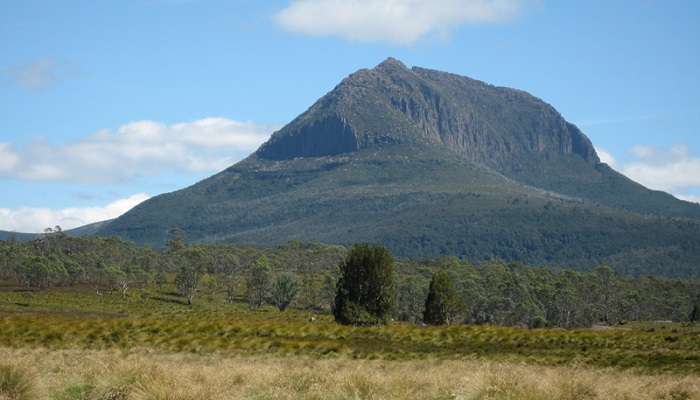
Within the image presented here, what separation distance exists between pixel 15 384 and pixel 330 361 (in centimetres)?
1121

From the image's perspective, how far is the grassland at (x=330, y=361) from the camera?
49.6 ft

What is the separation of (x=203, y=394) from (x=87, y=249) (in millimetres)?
161680

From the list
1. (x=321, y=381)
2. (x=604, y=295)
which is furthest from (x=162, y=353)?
(x=604, y=295)

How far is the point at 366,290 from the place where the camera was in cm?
5647

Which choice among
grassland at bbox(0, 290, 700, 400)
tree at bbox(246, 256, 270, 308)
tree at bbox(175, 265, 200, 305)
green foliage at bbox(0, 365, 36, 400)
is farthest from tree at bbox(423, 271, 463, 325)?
tree at bbox(175, 265, 200, 305)

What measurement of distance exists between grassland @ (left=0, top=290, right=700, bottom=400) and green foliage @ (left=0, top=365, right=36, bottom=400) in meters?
0.04

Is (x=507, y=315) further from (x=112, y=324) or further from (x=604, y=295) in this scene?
(x=112, y=324)

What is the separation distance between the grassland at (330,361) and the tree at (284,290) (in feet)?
261

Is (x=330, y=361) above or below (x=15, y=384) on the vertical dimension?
below

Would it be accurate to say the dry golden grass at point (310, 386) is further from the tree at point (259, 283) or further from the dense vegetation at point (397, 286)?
the tree at point (259, 283)

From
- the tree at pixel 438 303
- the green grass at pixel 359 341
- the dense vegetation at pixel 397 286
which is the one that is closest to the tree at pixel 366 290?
the tree at pixel 438 303

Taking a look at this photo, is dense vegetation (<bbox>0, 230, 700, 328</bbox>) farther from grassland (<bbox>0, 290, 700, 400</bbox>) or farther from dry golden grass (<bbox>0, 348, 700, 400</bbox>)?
dry golden grass (<bbox>0, 348, 700, 400</bbox>)

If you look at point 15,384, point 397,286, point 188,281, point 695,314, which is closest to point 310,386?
point 15,384

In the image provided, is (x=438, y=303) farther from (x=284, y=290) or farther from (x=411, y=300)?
(x=284, y=290)
